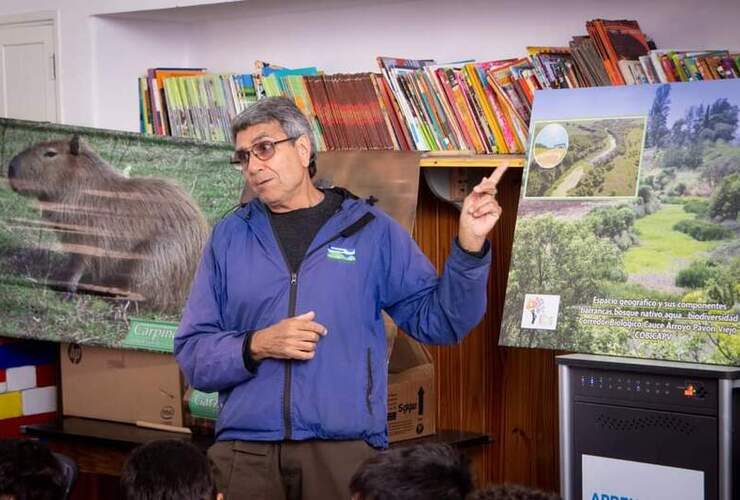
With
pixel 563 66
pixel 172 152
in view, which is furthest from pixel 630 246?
pixel 172 152

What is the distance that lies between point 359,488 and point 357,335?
0.73m

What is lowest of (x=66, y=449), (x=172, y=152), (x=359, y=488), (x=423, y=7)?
(x=66, y=449)

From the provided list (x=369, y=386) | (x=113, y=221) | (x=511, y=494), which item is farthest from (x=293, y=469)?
(x=113, y=221)

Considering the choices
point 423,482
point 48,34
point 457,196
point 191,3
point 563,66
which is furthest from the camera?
point 48,34

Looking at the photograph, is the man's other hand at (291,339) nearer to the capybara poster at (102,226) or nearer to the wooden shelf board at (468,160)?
the wooden shelf board at (468,160)

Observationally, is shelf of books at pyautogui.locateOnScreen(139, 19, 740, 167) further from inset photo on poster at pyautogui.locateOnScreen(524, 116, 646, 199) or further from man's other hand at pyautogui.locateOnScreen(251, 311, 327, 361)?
man's other hand at pyautogui.locateOnScreen(251, 311, 327, 361)

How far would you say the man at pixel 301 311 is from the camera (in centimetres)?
275

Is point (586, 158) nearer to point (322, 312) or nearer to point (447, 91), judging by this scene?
point (447, 91)

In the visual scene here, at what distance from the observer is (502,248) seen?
4.14 metres

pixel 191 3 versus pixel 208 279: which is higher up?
pixel 191 3

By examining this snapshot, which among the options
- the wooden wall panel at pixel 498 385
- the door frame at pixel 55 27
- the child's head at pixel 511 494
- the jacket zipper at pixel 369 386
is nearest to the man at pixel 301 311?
the jacket zipper at pixel 369 386

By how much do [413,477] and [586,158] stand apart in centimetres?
155

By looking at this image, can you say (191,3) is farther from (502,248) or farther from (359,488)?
(359,488)

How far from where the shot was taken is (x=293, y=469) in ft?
Answer: 9.12
